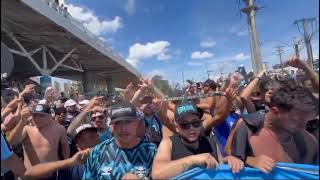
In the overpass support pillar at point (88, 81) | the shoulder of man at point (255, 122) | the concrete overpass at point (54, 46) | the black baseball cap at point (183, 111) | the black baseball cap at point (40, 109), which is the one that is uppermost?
the concrete overpass at point (54, 46)

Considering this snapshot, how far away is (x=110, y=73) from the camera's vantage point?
37.1 metres

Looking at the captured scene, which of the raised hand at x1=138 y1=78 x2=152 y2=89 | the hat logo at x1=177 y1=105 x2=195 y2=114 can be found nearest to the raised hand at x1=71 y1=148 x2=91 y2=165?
the hat logo at x1=177 y1=105 x2=195 y2=114

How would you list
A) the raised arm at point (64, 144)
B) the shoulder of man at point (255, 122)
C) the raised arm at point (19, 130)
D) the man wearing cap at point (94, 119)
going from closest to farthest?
→ the shoulder of man at point (255, 122), the raised arm at point (19, 130), the raised arm at point (64, 144), the man wearing cap at point (94, 119)

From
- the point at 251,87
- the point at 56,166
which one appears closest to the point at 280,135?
the point at 251,87

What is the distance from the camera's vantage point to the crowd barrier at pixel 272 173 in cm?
240

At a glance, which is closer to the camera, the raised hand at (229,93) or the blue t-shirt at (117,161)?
the blue t-shirt at (117,161)

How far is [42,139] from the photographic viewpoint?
4.50m

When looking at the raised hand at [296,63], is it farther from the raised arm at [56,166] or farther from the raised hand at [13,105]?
the raised hand at [13,105]

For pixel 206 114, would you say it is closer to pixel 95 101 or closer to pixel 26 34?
pixel 95 101

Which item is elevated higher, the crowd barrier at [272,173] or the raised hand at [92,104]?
the raised hand at [92,104]

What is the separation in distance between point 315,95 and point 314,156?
0.54 meters

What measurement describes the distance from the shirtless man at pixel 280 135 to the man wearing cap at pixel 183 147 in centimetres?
18

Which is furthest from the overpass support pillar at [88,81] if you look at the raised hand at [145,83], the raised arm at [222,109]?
the raised arm at [222,109]

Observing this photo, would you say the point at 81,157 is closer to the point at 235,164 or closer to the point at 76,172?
the point at 76,172
